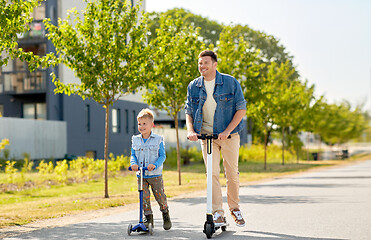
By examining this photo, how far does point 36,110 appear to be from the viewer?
34312 mm

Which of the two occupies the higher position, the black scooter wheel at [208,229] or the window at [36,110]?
the window at [36,110]

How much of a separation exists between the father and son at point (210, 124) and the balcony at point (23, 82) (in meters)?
26.1

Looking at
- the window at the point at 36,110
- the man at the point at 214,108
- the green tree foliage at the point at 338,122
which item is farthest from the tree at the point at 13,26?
the green tree foliage at the point at 338,122

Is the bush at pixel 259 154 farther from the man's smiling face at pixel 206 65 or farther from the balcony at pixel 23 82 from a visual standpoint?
the man's smiling face at pixel 206 65

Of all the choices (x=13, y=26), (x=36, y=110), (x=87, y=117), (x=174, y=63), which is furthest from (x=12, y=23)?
(x=87, y=117)

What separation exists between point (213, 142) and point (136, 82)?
314 inches

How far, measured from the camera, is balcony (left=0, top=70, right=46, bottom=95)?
33.0 meters

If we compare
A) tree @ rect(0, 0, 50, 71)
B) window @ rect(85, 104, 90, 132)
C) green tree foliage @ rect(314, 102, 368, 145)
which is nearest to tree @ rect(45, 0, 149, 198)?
tree @ rect(0, 0, 50, 71)

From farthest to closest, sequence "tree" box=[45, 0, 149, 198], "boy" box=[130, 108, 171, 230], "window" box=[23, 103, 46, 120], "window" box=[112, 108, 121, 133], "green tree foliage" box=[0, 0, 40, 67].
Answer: "window" box=[112, 108, 121, 133]
"window" box=[23, 103, 46, 120]
"tree" box=[45, 0, 149, 198]
"green tree foliage" box=[0, 0, 40, 67]
"boy" box=[130, 108, 171, 230]

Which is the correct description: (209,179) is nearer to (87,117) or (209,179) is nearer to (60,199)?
(60,199)

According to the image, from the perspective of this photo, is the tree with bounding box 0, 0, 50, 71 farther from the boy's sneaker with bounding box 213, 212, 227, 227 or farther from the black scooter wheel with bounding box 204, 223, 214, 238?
the black scooter wheel with bounding box 204, 223, 214, 238

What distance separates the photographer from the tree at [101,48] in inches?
570

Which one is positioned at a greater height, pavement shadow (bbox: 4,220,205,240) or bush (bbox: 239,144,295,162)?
bush (bbox: 239,144,295,162)

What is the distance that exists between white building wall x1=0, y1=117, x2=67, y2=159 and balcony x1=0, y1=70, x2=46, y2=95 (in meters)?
2.31
